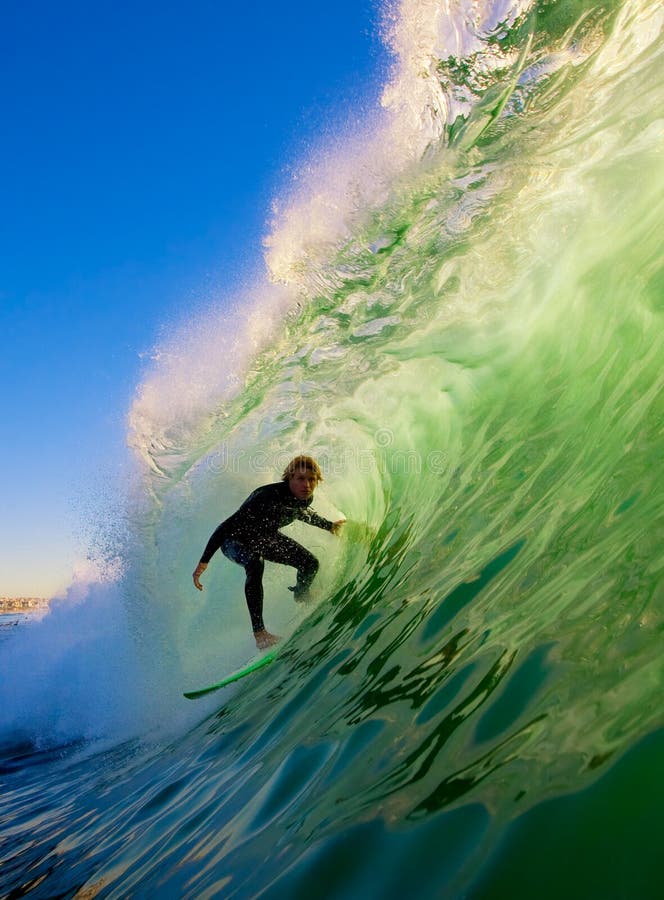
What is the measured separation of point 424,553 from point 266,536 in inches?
89.5

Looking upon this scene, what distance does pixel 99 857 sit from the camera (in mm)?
2811

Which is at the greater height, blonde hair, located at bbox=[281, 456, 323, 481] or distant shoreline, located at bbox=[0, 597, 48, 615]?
distant shoreline, located at bbox=[0, 597, 48, 615]

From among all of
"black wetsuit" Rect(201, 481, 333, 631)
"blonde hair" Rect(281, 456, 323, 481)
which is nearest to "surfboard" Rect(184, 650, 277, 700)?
"black wetsuit" Rect(201, 481, 333, 631)

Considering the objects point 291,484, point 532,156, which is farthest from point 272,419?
point 532,156

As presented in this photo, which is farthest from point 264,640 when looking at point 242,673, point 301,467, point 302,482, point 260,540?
point 301,467

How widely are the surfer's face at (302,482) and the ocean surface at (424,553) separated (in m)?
0.93

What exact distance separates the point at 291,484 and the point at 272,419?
279 cm

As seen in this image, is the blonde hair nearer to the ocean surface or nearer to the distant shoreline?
the ocean surface

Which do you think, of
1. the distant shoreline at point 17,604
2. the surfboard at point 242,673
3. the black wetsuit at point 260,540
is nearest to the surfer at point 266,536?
the black wetsuit at point 260,540

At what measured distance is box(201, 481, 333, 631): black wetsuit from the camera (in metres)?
5.90

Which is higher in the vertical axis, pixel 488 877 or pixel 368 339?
pixel 368 339

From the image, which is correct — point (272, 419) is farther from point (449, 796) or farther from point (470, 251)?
point (449, 796)

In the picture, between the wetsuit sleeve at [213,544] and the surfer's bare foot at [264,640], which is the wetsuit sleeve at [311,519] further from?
the surfer's bare foot at [264,640]

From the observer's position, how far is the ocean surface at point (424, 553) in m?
1.46
